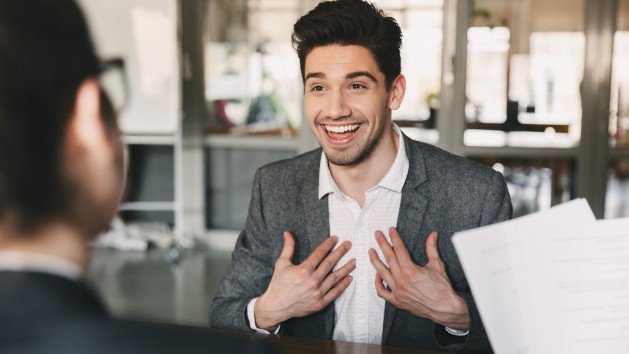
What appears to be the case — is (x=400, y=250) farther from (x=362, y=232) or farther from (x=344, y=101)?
(x=344, y=101)

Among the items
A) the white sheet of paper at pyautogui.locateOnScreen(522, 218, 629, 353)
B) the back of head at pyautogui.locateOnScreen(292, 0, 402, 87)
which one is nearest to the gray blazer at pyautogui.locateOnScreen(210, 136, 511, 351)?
the back of head at pyautogui.locateOnScreen(292, 0, 402, 87)

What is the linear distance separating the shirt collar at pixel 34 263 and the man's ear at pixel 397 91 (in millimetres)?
1407

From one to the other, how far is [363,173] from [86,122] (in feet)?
4.20

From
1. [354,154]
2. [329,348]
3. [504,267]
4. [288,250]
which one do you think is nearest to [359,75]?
[354,154]

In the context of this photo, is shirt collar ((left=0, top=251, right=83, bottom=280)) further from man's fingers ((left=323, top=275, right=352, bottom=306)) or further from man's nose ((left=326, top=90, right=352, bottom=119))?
man's nose ((left=326, top=90, right=352, bottom=119))

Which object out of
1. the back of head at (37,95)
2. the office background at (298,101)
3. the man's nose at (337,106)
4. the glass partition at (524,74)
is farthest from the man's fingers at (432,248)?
the glass partition at (524,74)

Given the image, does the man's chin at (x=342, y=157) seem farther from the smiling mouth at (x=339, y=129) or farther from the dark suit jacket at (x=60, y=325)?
the dark suit jacket at (x=60, y=325)

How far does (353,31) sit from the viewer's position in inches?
70.1

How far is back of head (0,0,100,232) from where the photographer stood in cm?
52

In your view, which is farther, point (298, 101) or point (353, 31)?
point (298, 101)

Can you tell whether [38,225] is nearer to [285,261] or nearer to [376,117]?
[285,261]

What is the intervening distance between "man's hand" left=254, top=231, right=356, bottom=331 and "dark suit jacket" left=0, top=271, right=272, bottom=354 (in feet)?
2.96

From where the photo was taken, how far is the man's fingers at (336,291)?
148cm

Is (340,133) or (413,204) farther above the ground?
(340,133)
